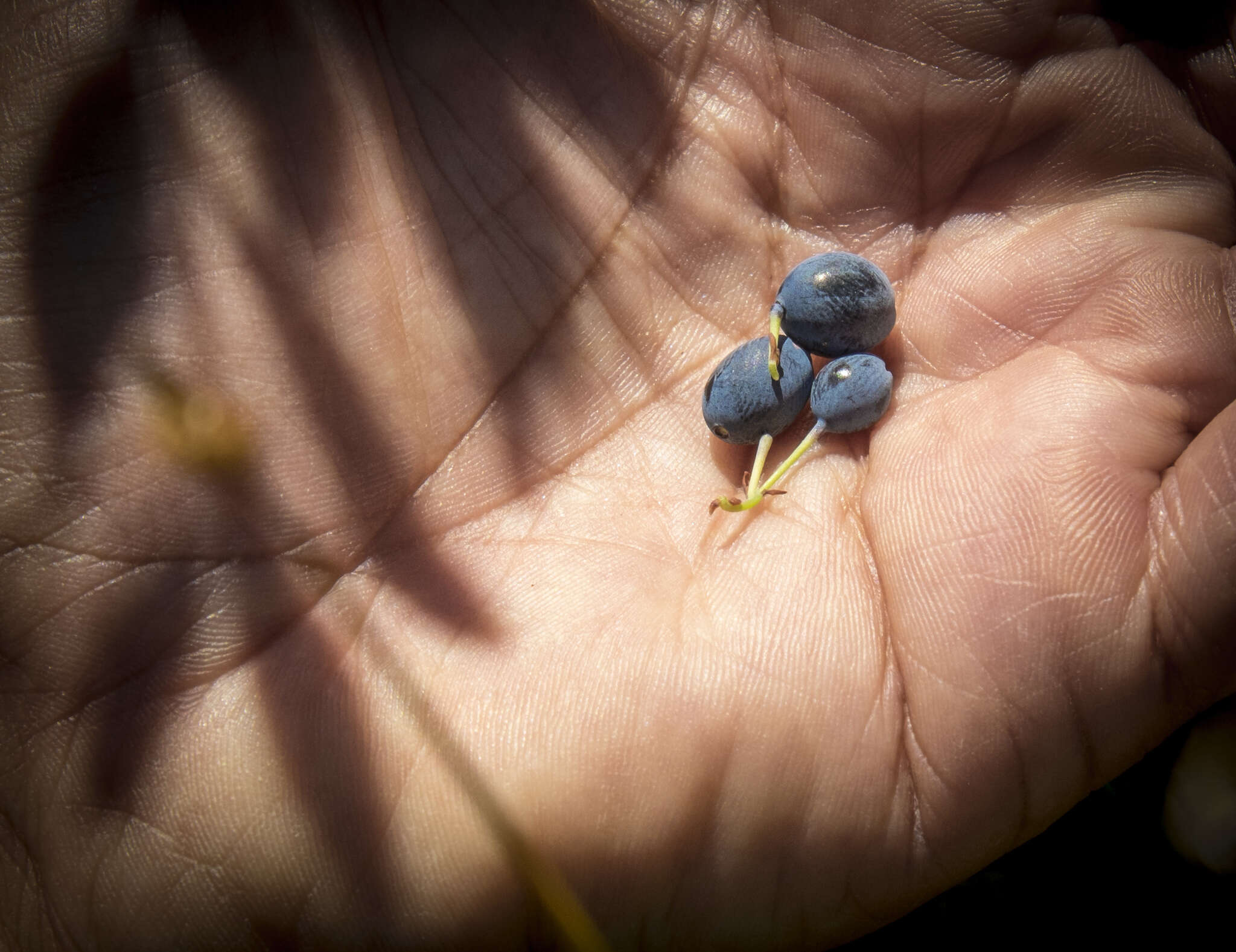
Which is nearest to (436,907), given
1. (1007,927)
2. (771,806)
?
(771,806)

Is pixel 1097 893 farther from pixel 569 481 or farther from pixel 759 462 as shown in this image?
pixel 569 481

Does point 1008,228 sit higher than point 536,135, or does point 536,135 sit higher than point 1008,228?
point 536,135

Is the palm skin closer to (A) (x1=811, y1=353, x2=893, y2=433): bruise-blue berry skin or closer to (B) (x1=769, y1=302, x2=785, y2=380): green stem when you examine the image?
(A) (x1=811, y1=353, x2=893, y2=433): bruise-blue berry skin

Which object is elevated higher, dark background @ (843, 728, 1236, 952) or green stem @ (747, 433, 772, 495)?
green stem @ (747, 433, 772, 495)

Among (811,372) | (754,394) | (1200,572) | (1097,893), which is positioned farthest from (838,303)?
(1097,893)

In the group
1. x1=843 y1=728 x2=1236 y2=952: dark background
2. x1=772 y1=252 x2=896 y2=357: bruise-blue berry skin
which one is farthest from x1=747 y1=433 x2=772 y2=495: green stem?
x1=843 y1=728 x2=1236 y2=952: dark background

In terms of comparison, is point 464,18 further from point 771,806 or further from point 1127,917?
point 1127,917

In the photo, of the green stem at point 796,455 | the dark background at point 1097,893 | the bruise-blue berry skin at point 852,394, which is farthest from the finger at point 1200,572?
the dark background at point 1097,893
